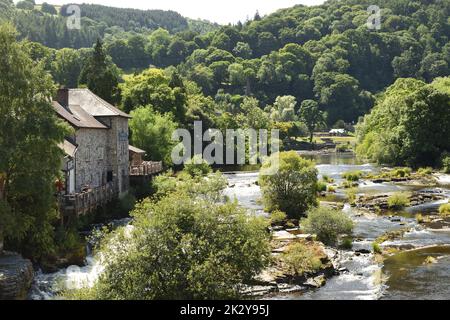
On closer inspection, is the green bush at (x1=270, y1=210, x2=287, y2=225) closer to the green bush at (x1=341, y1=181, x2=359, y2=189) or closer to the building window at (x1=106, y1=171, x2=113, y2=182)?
the building window at (x1=106, y1=171, x2=113, y2=182)

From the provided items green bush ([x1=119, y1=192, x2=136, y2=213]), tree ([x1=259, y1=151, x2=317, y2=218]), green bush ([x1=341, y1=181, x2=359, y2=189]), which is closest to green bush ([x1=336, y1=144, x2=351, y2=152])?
green bush ([x1=341, y1=181, x2=359, y2=189])

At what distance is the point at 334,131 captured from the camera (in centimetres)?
17912

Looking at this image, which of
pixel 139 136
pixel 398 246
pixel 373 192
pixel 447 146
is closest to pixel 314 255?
pixel 398 246

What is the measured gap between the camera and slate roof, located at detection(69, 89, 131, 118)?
48500 millimetres

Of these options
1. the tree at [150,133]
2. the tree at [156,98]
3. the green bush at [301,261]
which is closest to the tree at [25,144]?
the green bush at [301,261]

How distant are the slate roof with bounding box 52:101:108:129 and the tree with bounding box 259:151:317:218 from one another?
13.9 meters

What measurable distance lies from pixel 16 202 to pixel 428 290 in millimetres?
20302

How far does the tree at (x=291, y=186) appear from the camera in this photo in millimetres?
44031

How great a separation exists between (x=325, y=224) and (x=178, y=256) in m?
17.2

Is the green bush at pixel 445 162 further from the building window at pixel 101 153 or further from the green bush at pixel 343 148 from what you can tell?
the green bush at pixel 343 148

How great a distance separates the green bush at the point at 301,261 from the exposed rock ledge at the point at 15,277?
1242 cm

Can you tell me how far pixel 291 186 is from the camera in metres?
44.5

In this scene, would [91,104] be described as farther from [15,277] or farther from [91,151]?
[15,277]

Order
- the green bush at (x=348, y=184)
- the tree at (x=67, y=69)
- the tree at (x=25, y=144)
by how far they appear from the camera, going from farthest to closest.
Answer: the tree at (x=67, y=69) → the green bush at (x=348, y=184) → the tree at (x=25, y=144)
